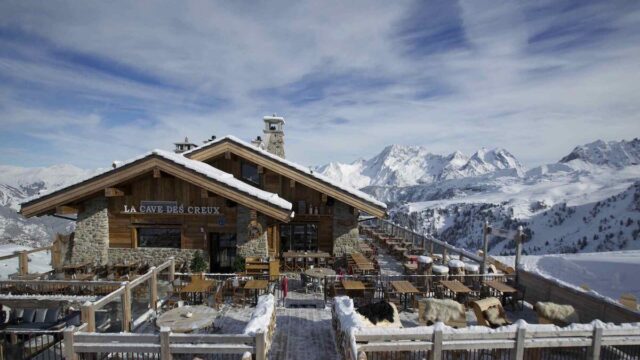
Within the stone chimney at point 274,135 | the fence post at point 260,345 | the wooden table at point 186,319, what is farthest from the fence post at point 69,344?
the stone chimney at point 274,135

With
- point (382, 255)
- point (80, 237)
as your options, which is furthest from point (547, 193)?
point (80, 237)

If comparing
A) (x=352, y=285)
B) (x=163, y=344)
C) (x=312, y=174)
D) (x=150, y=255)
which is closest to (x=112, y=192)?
(x=150, y=255)

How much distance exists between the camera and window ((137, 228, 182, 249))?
16422mm

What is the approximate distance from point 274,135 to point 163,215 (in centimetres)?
971

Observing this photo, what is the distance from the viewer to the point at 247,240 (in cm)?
1559

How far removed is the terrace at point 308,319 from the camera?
712 centimetres

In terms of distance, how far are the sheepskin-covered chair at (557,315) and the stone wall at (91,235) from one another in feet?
56.7

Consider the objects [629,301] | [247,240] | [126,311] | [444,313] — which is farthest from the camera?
[247,240]

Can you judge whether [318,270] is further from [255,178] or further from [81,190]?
[81,190]

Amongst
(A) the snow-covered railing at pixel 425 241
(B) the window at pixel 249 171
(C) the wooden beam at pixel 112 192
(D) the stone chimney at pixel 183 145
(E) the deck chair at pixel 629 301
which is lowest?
(E) the deck chair at pixel 629 301

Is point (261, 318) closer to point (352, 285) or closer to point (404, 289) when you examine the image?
point (352, 285)

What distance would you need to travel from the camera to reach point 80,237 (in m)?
15.9

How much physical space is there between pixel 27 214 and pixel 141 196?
4924 mm

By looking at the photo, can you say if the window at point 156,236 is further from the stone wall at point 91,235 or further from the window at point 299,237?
the window at point 299,237
